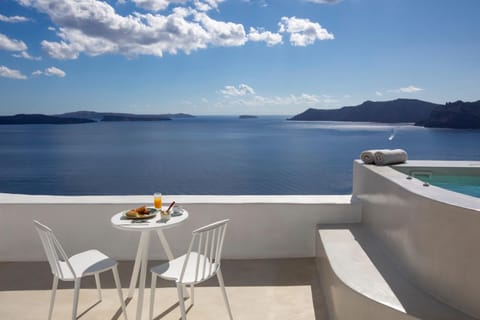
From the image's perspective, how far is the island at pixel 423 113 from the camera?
103 ft

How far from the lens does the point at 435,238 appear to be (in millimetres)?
1795

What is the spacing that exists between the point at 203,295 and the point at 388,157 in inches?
78.8

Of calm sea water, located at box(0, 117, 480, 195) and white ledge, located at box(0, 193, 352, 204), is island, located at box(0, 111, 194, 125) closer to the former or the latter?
calm sea water, located at box(0, 117, 480, 195)

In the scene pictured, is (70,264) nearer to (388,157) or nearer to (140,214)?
(140,214)

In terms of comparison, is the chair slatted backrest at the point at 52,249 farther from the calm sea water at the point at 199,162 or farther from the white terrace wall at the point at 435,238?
the calm sea water at the point at 199,162

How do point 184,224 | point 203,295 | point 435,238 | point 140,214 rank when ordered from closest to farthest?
point 435,238
point 140,214
point 203,295
point 184,224

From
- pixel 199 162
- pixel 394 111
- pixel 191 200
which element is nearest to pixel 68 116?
pixel 199 162

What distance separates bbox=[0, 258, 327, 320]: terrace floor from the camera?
2.27 meters

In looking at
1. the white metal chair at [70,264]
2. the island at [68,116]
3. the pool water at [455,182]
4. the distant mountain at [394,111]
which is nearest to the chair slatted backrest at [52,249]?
the white metal chair at [70,264]

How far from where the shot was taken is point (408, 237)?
82.0 inches

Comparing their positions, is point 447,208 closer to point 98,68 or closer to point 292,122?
point 98,68

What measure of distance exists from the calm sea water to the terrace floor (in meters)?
16.5

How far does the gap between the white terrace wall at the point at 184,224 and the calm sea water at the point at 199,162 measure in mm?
15988

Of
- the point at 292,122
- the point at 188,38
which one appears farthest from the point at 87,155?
the point at 292,122
